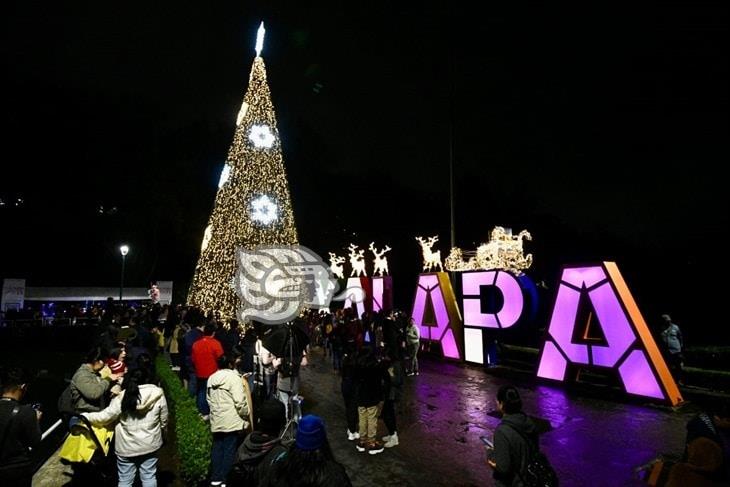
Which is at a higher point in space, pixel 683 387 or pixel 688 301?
→ pixel 688 301

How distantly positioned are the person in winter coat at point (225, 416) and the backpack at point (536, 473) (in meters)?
3.39

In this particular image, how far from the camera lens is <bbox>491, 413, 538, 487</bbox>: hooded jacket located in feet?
11.9

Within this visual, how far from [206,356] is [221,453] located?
118 inches

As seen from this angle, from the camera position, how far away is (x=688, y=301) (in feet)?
56.1

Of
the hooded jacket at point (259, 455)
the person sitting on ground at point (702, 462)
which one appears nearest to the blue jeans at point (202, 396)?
the hooded jacket at point (259, 455)

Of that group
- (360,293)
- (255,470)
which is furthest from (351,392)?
(360,293)

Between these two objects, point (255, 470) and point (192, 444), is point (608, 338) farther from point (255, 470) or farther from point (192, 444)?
point (255, 470)

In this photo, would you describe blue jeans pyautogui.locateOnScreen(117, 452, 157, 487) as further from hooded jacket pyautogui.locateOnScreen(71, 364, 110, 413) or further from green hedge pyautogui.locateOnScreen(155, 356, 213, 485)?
hooded jacket pyautogui.locateOnScreen(71, 364, 110, 413)

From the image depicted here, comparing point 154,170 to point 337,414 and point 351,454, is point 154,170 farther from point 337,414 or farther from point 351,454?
point 351,454

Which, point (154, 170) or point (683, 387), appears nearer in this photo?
point (683, 387)

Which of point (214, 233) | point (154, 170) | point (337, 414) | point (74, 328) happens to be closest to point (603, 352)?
point (337, 414)

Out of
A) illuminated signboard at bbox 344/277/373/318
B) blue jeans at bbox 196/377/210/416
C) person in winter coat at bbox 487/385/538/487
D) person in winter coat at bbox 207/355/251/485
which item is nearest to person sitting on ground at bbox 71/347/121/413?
person in winter coat at bbox 207/355/251/485

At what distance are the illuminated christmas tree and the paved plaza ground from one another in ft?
33.0

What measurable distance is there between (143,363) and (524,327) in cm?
1099
